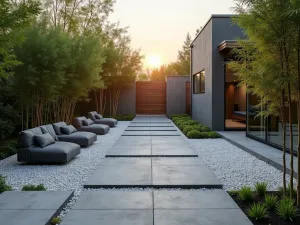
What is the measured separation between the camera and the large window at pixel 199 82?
11386 millimetres

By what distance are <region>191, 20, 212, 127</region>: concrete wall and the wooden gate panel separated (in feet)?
13.8

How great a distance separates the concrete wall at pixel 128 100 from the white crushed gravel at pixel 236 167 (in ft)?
32.4

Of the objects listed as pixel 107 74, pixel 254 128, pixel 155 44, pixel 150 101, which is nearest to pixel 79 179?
pixel 254 128

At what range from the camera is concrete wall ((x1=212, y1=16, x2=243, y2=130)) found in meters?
9.42

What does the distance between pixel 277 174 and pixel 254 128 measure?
11.1 feet

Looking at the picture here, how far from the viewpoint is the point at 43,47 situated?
6.69 metres

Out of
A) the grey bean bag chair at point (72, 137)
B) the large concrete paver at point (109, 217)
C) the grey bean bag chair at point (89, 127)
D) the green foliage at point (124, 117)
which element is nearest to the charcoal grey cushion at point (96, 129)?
the grey bean bag chair at point (89, 127)

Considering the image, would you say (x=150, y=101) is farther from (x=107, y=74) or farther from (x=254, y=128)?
(x=254, y=128)

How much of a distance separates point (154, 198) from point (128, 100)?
13633 millimetres

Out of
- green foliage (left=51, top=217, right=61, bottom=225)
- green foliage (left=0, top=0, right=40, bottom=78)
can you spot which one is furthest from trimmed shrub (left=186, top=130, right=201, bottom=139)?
green foliage (left=51, top=217, right=61, bottom=225)

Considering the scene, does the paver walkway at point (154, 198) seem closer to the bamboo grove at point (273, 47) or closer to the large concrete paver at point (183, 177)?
the large concrete paver at point (183, 177)

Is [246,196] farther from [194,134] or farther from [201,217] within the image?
[194,134]

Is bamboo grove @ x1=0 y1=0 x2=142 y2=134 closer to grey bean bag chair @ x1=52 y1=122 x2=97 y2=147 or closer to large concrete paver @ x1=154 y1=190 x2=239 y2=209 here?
grey bean bag chair @ x1=52 y1=122 x2=97 y2=147

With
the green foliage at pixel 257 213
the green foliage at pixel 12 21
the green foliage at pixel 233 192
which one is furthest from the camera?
the green foliage at pixel 233 192
